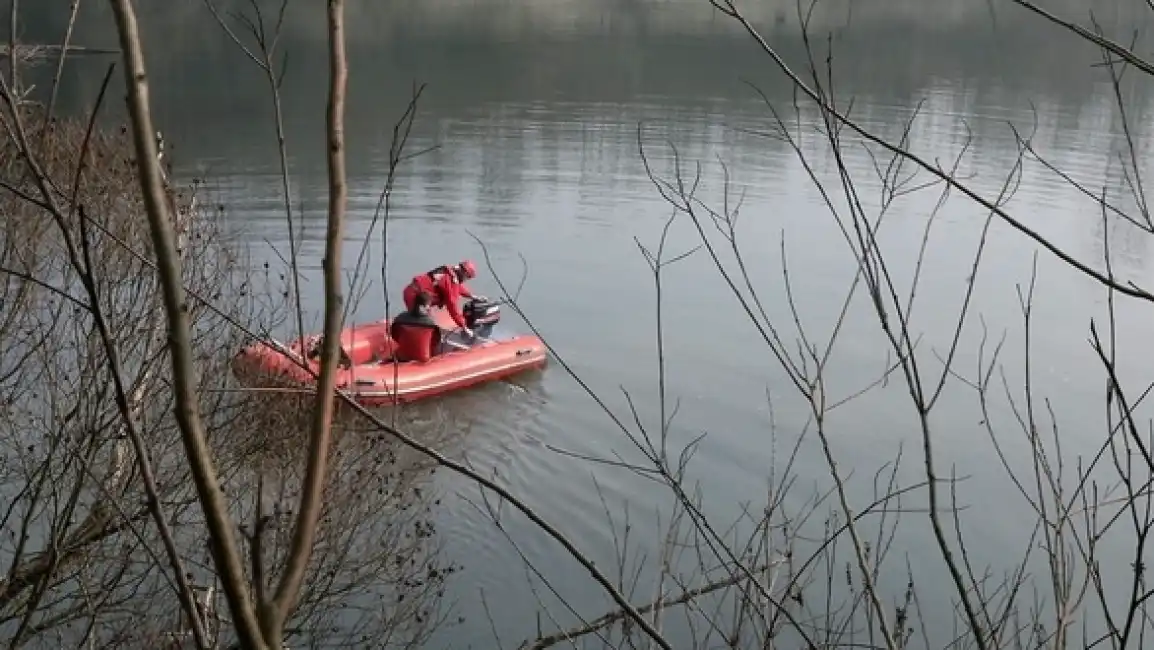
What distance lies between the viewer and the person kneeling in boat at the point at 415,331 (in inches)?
406

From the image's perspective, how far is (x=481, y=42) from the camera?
105 feet

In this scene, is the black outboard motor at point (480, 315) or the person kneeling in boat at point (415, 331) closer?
the person kneeling in boat at point (415, 331)

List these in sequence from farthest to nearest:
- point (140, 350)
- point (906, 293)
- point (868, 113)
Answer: point (868, 113)
point (906, 293)
point (140, 350)

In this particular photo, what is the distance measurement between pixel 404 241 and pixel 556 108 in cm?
984

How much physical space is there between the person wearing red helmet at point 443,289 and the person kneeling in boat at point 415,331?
0.14ft

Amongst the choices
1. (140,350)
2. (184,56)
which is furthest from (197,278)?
(184,56)

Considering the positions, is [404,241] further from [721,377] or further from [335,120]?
[335,120]

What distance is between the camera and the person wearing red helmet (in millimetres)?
10344

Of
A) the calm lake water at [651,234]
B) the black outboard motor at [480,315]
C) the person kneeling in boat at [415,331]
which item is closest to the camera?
the calm lake water at [651,234]

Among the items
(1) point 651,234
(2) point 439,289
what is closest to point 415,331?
(2) point 439,289

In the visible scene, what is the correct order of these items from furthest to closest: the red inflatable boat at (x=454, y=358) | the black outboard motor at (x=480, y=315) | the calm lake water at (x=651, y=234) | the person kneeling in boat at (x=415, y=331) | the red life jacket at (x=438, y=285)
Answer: the black outboard motor at (x=480, y=315) < the red life jacket at (x=438, y=285) < the person kneeling in boat at (x=415, y=331) < the red inflatable boat at (x=454, y=358) < the calm lake water at (x=651, y=234)

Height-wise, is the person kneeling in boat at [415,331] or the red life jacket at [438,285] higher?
the red life jacket at [438,285]

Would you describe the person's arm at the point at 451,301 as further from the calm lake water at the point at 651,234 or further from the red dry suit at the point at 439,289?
the calm lake water at the point at 651,234

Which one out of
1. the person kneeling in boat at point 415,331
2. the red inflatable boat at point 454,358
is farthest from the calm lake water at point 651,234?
the person kneeling in boat at point 415,331
